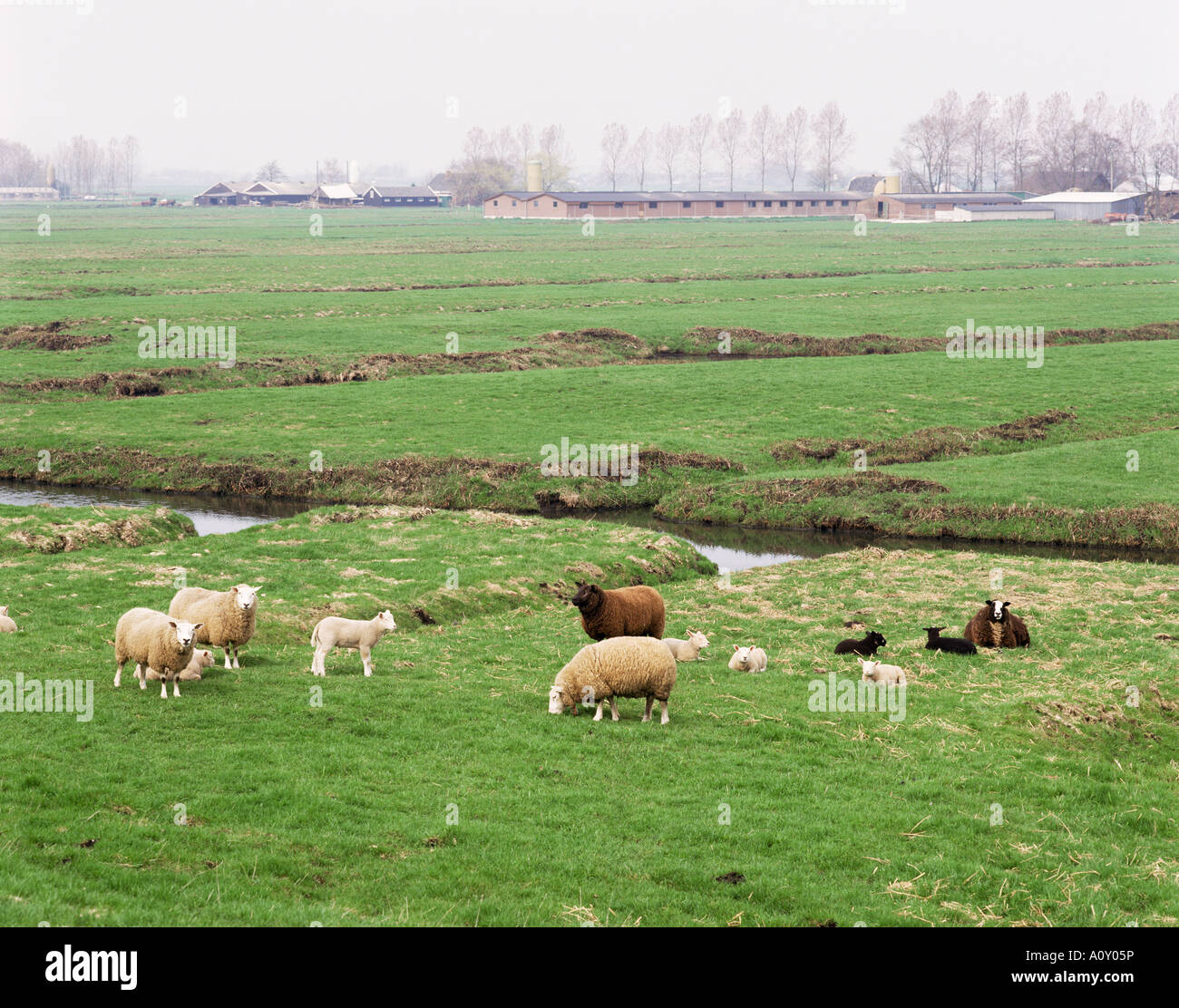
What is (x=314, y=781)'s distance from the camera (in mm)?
15242

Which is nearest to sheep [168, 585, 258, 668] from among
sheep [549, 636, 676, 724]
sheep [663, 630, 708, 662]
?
sheep [549, 636, 676, 724]

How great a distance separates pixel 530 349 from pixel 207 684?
5209cm

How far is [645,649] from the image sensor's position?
18375mm

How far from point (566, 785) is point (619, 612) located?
22.9 feet

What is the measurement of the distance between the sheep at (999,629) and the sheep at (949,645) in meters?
0.47

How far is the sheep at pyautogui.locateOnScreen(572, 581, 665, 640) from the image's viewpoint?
22141mm

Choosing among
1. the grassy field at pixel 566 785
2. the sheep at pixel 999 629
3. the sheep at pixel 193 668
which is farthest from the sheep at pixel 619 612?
the sheep at pixel 999 629

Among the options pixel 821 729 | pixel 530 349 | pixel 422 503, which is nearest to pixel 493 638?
pixel 821 729

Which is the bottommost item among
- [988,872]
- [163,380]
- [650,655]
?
[988,872]

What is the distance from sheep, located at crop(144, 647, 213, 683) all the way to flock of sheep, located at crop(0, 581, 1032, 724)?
15mm

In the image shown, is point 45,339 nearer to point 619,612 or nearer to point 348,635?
point 348,635

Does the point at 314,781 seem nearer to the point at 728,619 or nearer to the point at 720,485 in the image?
the point at 728,619

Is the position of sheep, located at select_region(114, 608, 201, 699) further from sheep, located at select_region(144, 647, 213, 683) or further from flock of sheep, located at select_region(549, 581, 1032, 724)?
flock of sheep, located at select_region(549, 581, 1032, 724)

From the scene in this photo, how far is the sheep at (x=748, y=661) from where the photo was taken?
888 inches
